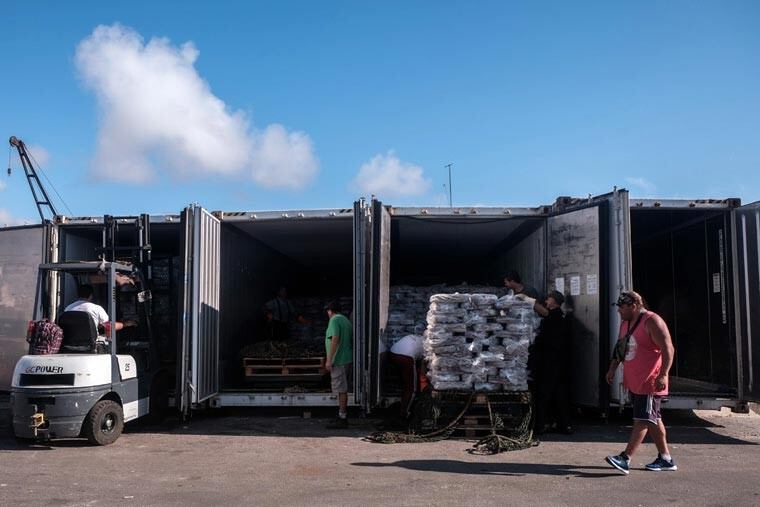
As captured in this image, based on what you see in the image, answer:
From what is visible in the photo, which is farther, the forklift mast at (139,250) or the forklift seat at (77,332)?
the forklift mast at (139,250)

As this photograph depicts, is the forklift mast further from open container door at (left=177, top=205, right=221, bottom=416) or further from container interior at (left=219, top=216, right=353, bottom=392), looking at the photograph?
container interior at (left=219, top=216, right=353, bottom=392)

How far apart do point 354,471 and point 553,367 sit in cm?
355

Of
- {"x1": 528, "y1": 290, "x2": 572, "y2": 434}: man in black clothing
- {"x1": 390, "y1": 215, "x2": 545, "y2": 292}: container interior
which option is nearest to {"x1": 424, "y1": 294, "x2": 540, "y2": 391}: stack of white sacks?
{"x1": 528, "y1": 290, "x2": 572, "y2": 434}: man in black clothing

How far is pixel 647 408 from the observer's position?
6.71 m

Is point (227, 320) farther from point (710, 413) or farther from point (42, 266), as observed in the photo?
point (710, 413)

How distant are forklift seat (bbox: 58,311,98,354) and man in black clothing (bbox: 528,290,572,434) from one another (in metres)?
6.29

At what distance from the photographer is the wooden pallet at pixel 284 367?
10.9 metres

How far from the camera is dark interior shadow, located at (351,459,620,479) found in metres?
6.93

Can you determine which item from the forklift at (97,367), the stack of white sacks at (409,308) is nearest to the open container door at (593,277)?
the stack of white sacks at (409,308)

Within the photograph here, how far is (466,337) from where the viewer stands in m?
8.80

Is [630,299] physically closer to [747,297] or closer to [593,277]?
[593,277]

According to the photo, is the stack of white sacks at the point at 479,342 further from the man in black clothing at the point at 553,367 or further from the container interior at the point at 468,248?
the container interior at the point at 468,248

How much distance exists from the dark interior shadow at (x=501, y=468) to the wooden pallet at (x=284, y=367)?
3600mm

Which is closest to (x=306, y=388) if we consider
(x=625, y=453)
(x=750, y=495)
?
(x=625, y=453)
